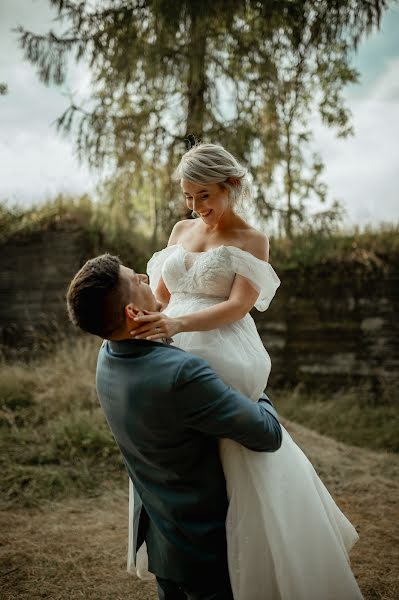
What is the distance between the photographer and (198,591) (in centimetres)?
186

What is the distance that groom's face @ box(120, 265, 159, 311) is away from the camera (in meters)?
1.79

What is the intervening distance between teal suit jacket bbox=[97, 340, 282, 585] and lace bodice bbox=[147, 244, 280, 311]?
2.21 ft

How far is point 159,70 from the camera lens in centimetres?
722

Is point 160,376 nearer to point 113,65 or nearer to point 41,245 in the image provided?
point 113,65

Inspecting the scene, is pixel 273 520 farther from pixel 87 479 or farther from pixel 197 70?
pixel 197 70

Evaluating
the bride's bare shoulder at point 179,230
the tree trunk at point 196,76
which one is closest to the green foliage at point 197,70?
the tree trunk at point 196,76

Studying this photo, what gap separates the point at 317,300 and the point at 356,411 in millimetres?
2142

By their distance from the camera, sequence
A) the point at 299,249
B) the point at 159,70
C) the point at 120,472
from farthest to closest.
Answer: the point at 299,249 → the point at 159,70 → the point at 120,472

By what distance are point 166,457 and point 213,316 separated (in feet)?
2.21

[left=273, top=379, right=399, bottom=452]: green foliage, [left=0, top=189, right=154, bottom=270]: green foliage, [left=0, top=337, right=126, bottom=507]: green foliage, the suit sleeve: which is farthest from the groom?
[left=0, top=189, right=154, bottom=270]: green foliage

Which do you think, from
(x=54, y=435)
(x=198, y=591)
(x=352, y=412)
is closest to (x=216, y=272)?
(x=198, y=591)

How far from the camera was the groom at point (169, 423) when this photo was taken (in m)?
1.65

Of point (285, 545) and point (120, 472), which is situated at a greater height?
point (285, 545)

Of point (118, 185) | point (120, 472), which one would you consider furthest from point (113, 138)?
point (120, 472)
